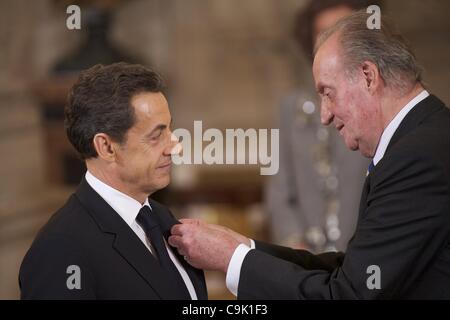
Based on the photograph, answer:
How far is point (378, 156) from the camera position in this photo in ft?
6.62

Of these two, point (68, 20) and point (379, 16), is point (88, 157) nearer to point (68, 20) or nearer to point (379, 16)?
point (68, 20)

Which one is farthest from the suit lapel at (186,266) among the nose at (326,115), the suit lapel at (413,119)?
the suit lapel at (413,119)

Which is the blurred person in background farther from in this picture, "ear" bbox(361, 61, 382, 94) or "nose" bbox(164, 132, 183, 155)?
"nose" bbox(164, 132, 183, 155)

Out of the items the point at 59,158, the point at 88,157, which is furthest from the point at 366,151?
the point at 59,158

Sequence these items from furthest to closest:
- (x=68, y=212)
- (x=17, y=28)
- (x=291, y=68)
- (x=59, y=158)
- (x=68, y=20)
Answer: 1. (x=291, y=68)
2. (x=17, y=28)
3. (x=59, y=158)
4. (x=68, y=20)
5. (x=68, y=212)

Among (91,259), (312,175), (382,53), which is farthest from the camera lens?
(312,175)

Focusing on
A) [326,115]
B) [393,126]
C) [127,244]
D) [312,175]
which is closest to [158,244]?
[127,244]

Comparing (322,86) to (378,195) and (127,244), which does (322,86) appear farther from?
(127,244)

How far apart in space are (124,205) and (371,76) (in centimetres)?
65

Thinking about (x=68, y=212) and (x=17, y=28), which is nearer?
(x=68, y=212)

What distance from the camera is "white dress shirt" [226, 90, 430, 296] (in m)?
→ 1.97

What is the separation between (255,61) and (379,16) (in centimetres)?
437

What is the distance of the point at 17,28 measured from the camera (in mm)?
5098

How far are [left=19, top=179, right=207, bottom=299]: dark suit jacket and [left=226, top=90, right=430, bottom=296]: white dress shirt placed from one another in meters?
0.13
